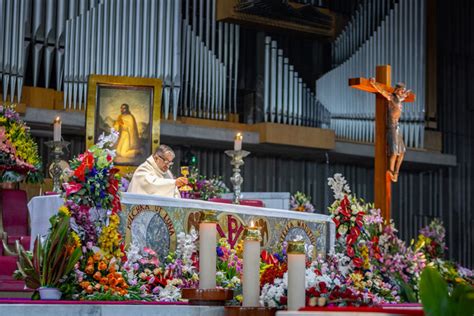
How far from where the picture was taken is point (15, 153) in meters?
10.1

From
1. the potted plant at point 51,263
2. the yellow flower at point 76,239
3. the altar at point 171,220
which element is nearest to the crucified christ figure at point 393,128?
the altar at point 171,220

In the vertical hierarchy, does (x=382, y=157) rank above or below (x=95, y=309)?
above

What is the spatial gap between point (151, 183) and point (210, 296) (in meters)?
4.89

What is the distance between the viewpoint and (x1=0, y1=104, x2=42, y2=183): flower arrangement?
9.98 meters

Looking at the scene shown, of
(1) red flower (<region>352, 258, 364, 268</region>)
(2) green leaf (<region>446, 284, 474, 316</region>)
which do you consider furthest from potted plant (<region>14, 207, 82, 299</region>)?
(2) green leaf (<region>446, 284, 474, 316</region>)

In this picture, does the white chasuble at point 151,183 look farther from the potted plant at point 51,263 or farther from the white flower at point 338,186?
the potted plant at point 51,263

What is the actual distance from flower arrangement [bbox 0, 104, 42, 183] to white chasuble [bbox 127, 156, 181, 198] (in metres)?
1.05

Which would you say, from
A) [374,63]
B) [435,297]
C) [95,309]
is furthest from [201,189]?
[435,297]

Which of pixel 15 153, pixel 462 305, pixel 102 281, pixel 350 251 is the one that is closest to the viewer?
pixel 462 305

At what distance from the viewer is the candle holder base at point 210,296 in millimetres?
5016

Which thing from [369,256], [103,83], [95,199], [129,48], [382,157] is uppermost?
[129,48]

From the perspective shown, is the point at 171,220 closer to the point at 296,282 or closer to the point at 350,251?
the point at 350,251

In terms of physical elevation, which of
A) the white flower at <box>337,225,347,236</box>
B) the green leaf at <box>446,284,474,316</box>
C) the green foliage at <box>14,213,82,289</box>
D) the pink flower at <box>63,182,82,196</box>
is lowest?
the green leaf at <box>446,284,474,316</box>

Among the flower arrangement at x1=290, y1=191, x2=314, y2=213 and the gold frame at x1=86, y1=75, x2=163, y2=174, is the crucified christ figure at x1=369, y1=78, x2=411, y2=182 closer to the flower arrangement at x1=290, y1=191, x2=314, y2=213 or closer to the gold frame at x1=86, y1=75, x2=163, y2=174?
the flower arrangement at x1=290, y1=191, x2=314, y2=213
